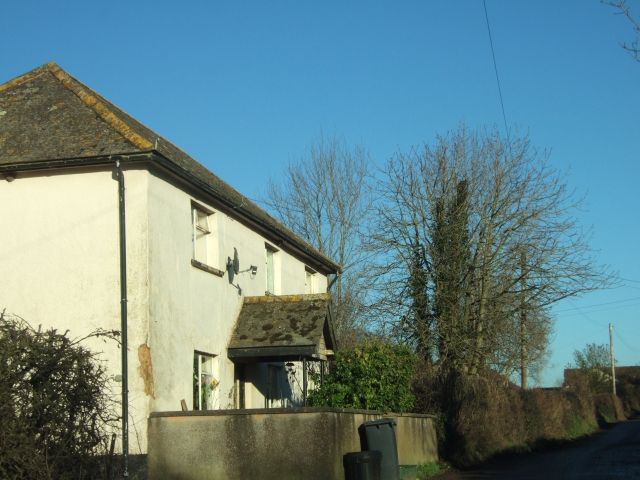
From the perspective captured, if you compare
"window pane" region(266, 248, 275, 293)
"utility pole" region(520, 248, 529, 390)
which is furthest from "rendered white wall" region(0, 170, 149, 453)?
"utility pole" region(520, 248, 529, 390)

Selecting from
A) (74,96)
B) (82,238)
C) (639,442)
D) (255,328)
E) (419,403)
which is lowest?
(639,442)

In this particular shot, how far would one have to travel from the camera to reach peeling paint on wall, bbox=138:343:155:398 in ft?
48.3

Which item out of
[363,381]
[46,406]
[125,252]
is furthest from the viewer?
[363,381]

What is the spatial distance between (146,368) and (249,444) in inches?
88.2

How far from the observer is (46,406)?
10.6 meters

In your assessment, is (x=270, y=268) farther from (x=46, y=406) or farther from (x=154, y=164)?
(x=46, y=406)

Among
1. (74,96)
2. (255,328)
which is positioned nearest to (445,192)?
(255,328)

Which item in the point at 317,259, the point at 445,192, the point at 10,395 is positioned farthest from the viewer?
the point at 445,192

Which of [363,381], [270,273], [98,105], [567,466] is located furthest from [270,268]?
[567,466]

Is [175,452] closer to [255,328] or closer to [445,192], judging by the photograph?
[255,328]

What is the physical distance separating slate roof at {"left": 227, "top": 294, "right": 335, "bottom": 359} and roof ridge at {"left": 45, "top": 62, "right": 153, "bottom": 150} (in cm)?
531

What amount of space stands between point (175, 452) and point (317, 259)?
12.5 meters

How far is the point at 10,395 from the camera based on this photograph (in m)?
10.3

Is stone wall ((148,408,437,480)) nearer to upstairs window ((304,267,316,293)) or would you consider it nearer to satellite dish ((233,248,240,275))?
satellite dish ((233,248,240,275))
